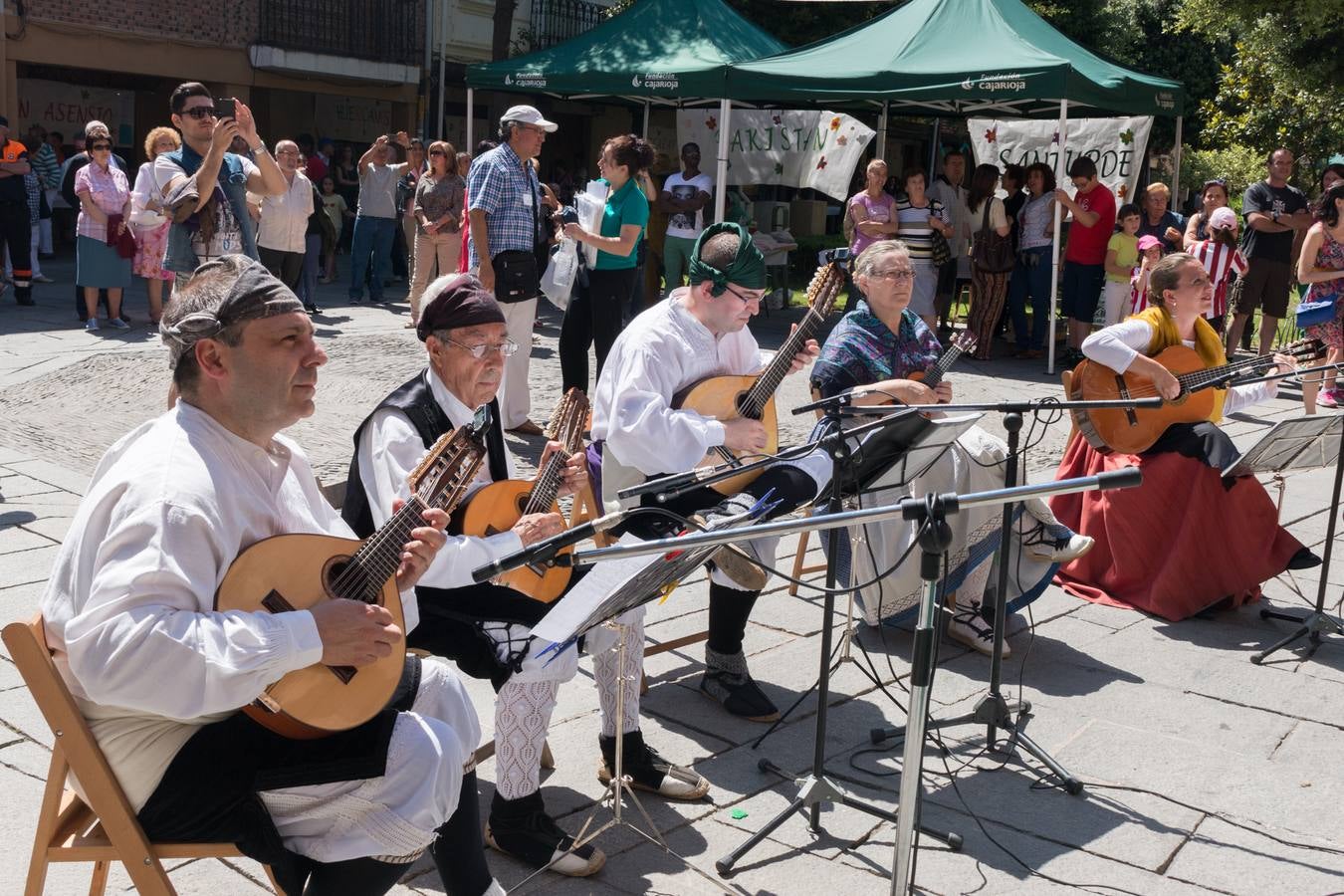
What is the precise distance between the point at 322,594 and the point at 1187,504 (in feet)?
13.8

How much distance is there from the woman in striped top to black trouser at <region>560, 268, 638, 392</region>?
15.5 feet

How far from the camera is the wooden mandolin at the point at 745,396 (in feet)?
14.1

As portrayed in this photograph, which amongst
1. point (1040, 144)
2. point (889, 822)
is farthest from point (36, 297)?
point (889, 822)

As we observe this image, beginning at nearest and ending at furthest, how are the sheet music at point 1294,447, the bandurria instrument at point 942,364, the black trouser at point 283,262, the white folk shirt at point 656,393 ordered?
the white folk shirt at point 656,393 < the bandurria instrument at point 942,364 < the sheet music at point 1294,447 < the black trouser at point 283,262

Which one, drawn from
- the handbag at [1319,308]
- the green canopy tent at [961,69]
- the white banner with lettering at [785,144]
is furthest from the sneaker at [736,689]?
the white banner with lettering at [785,144]

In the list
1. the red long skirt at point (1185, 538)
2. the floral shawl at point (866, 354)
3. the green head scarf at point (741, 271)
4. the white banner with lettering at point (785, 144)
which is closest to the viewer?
the green head scarf at point (741, 271)

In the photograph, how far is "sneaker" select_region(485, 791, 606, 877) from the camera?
3.29m

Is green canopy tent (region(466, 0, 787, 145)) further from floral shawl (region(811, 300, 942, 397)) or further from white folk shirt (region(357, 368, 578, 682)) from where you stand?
white folk shirt (region(357, 368, 578, 682))

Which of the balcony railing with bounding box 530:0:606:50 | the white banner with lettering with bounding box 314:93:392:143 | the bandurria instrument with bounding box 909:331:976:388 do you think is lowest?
the bandurria instrument with bounding box 909:331:976:388

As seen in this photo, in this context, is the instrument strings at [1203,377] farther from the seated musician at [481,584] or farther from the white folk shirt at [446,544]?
the white folk shirt at [446,544]

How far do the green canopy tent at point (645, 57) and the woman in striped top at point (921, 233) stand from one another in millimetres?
2102

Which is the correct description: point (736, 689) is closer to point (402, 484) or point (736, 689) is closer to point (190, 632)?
point (402, 484)

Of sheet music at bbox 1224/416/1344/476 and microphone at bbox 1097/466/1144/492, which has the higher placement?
microphone at bbox 1097/466/1144/492

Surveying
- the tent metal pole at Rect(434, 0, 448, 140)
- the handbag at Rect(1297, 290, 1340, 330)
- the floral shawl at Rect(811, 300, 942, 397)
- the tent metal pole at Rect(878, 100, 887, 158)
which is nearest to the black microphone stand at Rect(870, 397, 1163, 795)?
Result: the floral shawl at Rect(811, 300, 942, 397)
